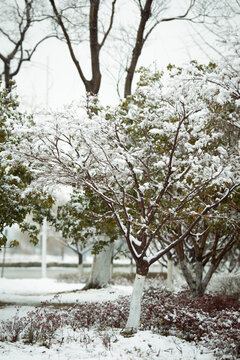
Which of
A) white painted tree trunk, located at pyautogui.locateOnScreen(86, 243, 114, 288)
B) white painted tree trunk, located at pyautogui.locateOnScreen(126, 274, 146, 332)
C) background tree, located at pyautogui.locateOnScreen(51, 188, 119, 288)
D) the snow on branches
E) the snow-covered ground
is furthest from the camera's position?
white painted tree trunk, located at pyautogui.locateOnScreen(86, 243, 114, 288)

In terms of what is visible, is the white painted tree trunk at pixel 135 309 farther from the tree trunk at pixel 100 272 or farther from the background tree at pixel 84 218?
the tree trunk at pixel 100 272

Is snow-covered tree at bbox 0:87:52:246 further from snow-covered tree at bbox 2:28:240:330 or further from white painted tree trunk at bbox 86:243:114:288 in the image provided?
white painted tree trunk at bbox 86:243:114:288

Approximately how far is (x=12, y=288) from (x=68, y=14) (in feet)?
44.9

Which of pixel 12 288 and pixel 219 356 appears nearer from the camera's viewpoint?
pixel 219 356

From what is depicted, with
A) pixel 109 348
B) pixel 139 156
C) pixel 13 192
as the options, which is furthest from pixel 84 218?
pixel 109 348

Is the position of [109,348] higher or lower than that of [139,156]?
lower

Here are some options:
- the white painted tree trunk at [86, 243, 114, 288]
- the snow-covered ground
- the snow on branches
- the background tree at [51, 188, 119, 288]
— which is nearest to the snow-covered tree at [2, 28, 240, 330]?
the snow on branches

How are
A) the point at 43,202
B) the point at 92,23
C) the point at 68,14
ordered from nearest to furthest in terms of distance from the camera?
the point at 43,202 < the point at 92,23 < the point at 68,14

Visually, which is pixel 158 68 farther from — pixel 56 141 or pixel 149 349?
pixel 149 349

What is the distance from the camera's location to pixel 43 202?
8555 mm

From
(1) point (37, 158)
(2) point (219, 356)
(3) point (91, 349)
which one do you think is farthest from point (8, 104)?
(2) point (219, 356)

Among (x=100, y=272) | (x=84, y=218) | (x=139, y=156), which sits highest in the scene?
(x=139, y=156)

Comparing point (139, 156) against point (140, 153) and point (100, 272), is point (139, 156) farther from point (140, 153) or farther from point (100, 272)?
point (100, 272)

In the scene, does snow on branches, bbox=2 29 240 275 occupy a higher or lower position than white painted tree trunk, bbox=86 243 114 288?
higher
